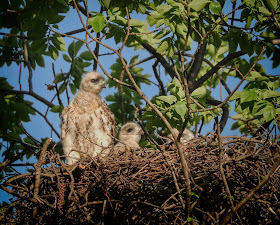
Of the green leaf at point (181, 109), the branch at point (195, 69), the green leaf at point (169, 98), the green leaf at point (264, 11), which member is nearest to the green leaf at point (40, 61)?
the branch at point (195, 69)

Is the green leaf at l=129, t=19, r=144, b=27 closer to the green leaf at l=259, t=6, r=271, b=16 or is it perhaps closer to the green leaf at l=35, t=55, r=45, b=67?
the green leaf at l=259, t=6, r=271, b=16

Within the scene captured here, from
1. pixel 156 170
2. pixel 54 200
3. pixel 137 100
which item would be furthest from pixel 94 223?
pixel 137 100

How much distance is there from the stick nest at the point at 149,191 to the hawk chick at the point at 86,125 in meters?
1.24

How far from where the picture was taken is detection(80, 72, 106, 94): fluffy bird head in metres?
5.00

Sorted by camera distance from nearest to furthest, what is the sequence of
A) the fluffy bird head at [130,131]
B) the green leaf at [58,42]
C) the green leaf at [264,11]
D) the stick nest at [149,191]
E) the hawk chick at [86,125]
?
the stick nest at [149,191], the green leaf at [264,11], the green leaf at [58,42], the hawk chick at [86,125], the fluffy bird head at [130,131]

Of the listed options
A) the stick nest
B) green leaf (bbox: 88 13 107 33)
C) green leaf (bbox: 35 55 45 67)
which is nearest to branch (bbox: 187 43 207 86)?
the stick nest

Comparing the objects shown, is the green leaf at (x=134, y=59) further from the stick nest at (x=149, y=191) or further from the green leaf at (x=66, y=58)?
the stick nest at (x=149, y=191)

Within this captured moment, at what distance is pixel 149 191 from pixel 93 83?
2.46m

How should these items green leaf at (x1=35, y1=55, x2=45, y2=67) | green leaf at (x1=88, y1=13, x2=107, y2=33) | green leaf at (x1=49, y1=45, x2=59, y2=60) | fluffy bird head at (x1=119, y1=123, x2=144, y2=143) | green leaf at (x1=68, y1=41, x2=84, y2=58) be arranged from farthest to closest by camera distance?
1. fluffy bird head at (x1=119, y1=123, x2=144, y2=143)
2. green leaf at (x1=35, y1=55, x2=45, y2=67)
3. green leaf at (x1=68, y1=41, x2=84, y2=58)
4. green leaf at (x1=49, y1=45, x2=59, y2=60)
5. green leaf at (x1=88, y1=13, x2=107, y2=33)

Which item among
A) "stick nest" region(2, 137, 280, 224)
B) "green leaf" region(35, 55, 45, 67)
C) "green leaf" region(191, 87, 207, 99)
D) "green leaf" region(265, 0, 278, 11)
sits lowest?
"stick nest" region(2, 137, 280, 224)

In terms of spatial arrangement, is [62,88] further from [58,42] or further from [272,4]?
[272,4]

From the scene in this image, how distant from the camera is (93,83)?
16.4 ft

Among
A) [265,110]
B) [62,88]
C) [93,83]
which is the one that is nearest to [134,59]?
[93,83]

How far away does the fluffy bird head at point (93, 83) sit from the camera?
5.00 meters
